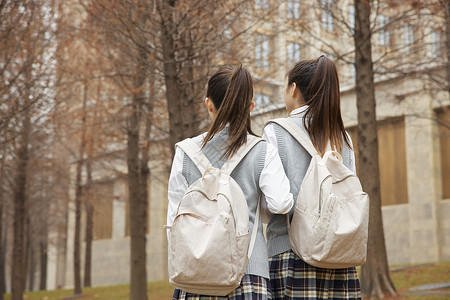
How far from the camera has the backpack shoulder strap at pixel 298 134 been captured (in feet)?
12.1

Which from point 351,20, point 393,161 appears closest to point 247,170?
point 351,20

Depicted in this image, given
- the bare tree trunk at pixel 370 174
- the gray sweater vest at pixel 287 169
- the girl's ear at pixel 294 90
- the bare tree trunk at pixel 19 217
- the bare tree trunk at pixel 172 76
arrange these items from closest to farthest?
the gray sweater vest at pixel 287 169
the girl's ear at pixel 294 90
the bare tree trunk at pixel 172 76
the bare tree trunk at pixel 370 174
the bare tree trunk at pixel 19 217

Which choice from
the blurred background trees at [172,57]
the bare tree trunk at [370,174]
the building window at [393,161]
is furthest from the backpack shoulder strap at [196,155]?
the building window at [393,161]

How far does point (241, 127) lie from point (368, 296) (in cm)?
826

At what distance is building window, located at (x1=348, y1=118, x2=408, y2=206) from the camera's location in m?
22.7

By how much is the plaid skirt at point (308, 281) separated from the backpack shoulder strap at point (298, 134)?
1.98ft

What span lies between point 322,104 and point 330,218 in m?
0.76

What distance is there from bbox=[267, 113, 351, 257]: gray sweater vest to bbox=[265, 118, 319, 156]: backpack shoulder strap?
4cm

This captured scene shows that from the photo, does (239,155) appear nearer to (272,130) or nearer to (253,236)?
(272,130)

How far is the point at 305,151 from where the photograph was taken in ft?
12.3

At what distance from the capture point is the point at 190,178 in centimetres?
359

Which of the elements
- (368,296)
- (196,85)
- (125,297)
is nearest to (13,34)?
(196,85)

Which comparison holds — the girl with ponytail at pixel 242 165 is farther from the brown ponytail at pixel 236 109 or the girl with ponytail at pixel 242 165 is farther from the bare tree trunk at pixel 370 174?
the bare tree trunk at pixel 370 174

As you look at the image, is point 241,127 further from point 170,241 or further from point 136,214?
point 136,214
